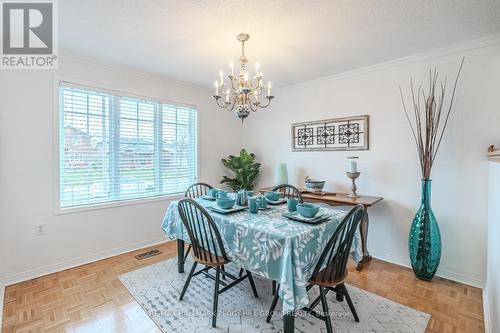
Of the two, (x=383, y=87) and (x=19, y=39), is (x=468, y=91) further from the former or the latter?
(x=19, y=39)

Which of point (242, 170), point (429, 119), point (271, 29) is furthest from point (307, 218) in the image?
point (242, 170)

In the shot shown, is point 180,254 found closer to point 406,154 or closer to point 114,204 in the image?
point 114,204

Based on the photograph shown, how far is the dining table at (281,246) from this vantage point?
1.49 m

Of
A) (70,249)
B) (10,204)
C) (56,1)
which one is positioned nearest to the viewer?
(56,1)

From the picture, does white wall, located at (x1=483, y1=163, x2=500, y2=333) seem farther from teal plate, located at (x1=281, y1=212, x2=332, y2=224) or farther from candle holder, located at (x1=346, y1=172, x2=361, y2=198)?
candle holder, located at (x1=346, y1=172, x2=361, y2=198)

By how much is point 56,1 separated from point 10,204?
1.95 meters

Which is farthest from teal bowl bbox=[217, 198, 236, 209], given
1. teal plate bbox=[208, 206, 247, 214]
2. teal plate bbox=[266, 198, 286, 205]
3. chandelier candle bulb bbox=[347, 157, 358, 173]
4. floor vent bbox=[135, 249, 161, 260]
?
chandelier candle bulb bbox=[347, 157, 358, 173]

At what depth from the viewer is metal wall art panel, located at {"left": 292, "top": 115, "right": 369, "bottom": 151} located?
320cm

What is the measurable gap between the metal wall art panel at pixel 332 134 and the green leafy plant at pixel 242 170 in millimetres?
781

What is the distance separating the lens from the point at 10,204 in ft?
8.09

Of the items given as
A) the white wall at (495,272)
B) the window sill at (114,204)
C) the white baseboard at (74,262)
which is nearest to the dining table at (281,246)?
the white wall at (495,272)

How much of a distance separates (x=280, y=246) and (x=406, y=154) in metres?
2.15

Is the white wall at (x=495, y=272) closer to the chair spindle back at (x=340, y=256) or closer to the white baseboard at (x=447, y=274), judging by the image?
the white baseboard at (x=447, y=274)

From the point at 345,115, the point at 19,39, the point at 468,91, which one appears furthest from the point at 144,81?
the point at 468,91
